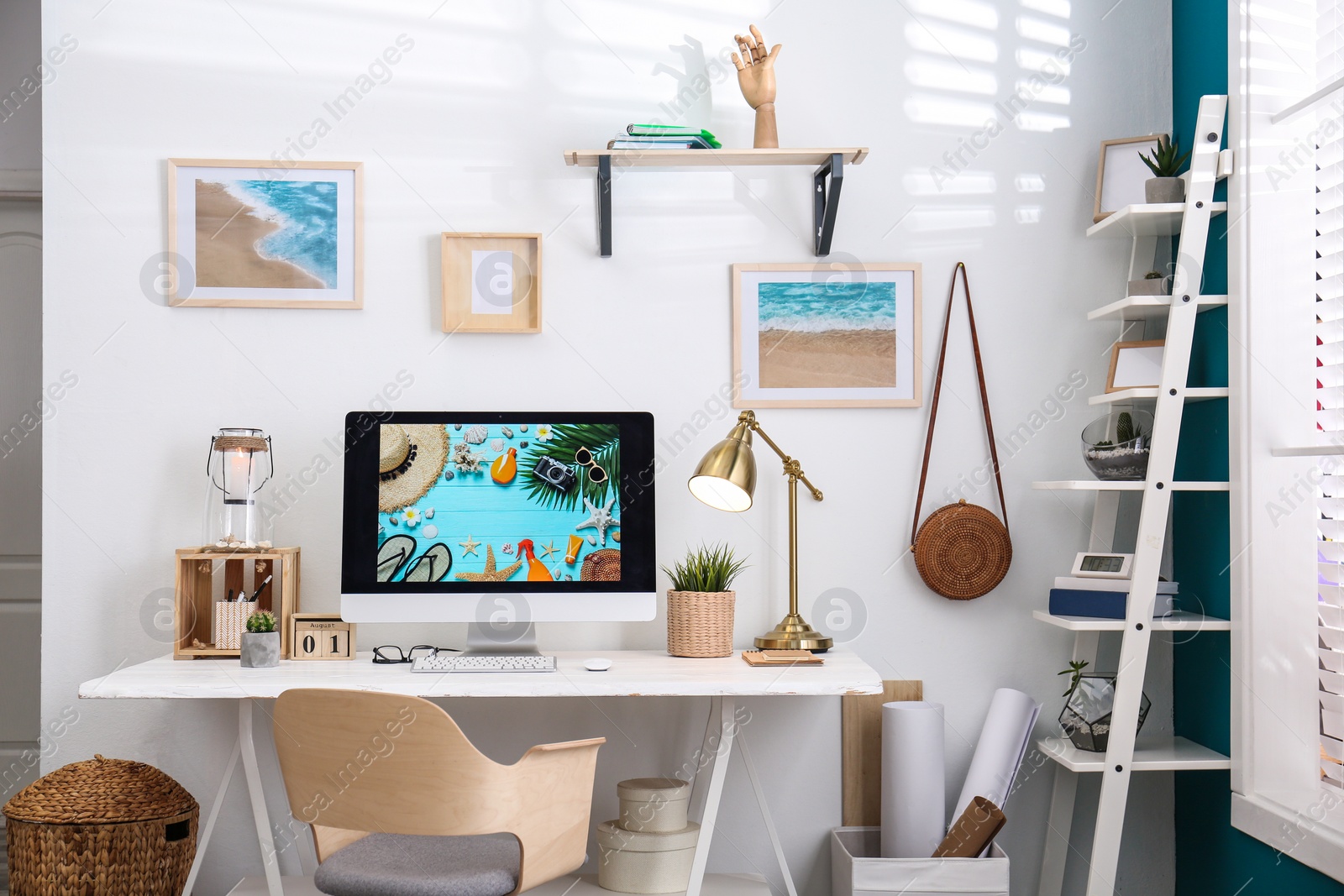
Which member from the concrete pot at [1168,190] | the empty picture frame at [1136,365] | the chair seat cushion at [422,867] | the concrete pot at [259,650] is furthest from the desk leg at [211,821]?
the concrete pot at [1168,190]

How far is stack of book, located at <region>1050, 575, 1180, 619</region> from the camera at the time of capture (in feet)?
7.18

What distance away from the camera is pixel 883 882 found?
6.90ft

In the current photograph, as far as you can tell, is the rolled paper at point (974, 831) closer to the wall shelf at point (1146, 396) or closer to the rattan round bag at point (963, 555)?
the rattan round bag at point (963, 555)

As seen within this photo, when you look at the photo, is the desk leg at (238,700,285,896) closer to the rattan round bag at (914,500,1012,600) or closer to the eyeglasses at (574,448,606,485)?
the eyeglasses at (574,448,606,485)

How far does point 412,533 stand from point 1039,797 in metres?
1.62

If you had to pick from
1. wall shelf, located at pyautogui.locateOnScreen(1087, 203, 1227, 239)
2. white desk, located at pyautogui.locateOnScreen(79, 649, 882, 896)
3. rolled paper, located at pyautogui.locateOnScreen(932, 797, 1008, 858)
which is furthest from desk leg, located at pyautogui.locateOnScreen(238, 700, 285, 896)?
wall shelf, located at pyautogui.locateOnScreen(1087, 203, 1227, 239)

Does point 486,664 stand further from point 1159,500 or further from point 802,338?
point 1159,500

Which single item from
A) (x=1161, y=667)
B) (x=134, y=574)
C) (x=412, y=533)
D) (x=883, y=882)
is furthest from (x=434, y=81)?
(x=1161, y=667)

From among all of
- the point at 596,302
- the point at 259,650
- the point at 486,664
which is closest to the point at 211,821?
the point at 259,650

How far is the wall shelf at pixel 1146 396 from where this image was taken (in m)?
2.12

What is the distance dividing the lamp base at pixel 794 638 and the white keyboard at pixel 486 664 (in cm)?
50

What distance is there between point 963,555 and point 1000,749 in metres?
0.45

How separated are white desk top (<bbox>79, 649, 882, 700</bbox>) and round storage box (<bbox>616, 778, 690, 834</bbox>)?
299mm

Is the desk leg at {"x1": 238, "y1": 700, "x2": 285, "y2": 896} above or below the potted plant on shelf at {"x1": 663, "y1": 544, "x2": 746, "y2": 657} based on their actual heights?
below
